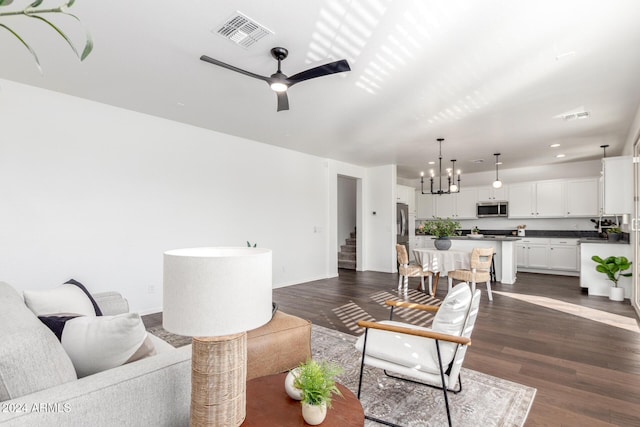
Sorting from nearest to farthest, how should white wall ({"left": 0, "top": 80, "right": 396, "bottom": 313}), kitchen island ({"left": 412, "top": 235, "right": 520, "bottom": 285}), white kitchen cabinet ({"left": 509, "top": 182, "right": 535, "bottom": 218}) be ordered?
white wall ({"left": 0, "top": 80, "right": 396, "bottom": 313}), kitchen island ({"left": 412, "top": 235, "right": 520, "bottom": 285}), white kitchen cabinet ({"left": 509, "top": 182, "right": 535, "bottom": 218})

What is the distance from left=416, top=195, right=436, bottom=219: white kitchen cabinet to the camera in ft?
32.2

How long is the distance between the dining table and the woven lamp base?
Result: 4813mm

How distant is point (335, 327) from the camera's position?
12.3 feet

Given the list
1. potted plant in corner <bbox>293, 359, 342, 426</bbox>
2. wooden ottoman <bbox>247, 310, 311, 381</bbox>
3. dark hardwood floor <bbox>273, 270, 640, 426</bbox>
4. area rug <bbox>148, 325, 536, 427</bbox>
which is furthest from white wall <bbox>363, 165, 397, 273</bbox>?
potted plant in corner <bbox>293, 359, 342, 426</bbox>

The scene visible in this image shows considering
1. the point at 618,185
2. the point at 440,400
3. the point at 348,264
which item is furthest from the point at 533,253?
the point at 440,400

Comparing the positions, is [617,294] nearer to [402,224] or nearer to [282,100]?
[402,224]

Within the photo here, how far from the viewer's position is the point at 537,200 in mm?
7930

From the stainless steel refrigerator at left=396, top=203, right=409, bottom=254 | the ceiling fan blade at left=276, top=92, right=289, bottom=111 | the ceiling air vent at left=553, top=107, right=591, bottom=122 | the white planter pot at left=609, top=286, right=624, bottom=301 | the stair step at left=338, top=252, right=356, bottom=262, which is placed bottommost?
the white planter pot at left=609, top=286, right=624, bottom=301

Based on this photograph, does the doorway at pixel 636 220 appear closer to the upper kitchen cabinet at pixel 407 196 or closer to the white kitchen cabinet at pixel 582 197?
the white kitchen cabinet at pixel 582 197

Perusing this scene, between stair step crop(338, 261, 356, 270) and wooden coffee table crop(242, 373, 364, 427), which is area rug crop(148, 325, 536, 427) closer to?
wooden coffee table crop(242, 373, 364, 427)

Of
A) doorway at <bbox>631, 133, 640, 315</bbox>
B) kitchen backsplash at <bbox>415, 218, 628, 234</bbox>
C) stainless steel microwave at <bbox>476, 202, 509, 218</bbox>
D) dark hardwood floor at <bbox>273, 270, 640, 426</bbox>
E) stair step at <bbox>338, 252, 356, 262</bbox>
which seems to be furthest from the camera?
stair step at <bbox>338, 252, 356, 262</bbox>

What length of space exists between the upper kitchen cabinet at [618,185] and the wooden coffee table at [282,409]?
5369 mm

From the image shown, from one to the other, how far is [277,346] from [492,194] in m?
8.20

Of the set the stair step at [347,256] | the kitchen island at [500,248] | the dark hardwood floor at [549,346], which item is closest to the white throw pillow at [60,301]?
the dark hardwood floor at [549,346]
